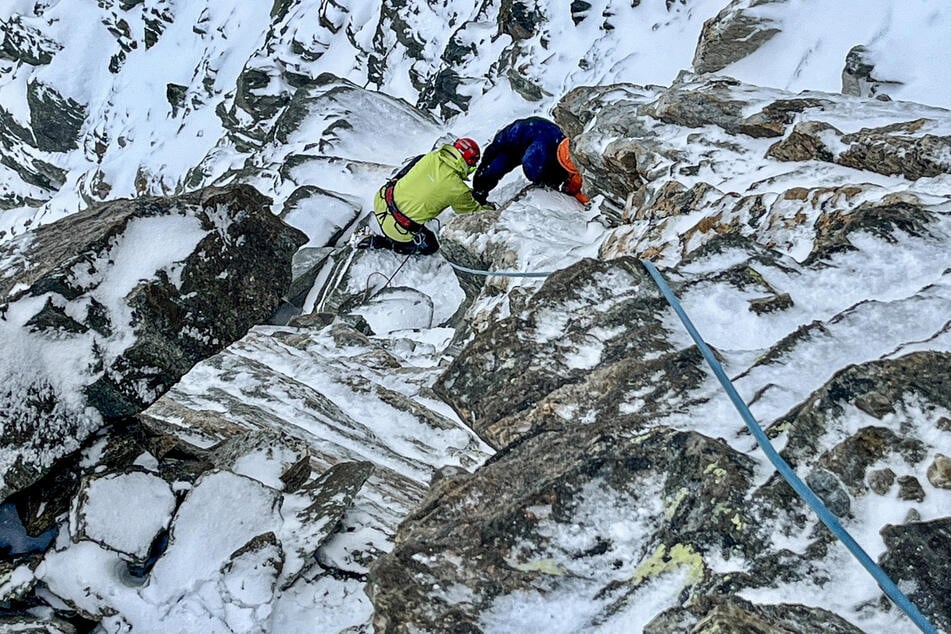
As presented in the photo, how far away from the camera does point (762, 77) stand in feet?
30.6

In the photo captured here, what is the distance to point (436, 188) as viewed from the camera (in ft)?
29.9

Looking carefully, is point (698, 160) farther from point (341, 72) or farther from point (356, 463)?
point (341, 72)

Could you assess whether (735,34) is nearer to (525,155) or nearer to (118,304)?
(525,155)

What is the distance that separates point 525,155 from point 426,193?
55.6 inches

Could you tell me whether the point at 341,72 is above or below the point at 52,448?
above

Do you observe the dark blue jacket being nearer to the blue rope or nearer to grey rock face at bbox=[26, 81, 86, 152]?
the blue rope

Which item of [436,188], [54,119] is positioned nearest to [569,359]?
[436,188]

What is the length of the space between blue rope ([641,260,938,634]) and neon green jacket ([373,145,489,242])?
5883 mm

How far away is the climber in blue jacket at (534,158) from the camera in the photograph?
843 cm

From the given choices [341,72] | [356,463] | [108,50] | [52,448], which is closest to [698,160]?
[356,463]

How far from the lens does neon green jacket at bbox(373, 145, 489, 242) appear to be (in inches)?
356

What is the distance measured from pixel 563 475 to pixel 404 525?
0.71m

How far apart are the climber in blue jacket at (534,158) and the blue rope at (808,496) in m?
5.14

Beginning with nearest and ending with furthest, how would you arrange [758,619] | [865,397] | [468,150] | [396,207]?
[758,619] < [865,397] < [468,150] < [396,207]
